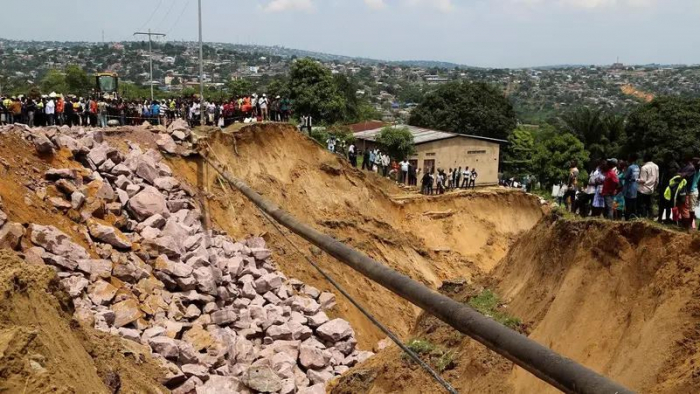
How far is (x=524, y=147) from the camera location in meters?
46.6

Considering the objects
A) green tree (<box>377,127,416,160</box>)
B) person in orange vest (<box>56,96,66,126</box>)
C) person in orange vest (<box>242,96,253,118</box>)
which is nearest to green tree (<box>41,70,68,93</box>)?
green tree (<box>377,127,416,160</box>)

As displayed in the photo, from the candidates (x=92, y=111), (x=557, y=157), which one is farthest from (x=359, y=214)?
(x=557, y=157)

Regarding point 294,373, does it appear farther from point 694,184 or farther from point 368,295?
point 694,184

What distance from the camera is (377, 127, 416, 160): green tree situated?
3528 centimetres

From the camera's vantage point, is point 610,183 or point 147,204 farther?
point 147,204

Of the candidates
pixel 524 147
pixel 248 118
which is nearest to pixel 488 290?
pixel 248 118

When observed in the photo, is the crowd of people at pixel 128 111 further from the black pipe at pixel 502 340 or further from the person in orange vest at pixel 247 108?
the black pipe at pixel 502 340

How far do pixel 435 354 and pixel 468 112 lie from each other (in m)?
44.1

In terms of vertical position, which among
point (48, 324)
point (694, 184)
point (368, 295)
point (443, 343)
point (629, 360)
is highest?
point (694, 184)

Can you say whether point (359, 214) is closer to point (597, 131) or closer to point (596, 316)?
point (596, 316)

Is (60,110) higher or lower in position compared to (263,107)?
lower

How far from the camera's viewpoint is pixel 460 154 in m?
38.9

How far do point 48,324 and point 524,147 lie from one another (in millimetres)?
43905

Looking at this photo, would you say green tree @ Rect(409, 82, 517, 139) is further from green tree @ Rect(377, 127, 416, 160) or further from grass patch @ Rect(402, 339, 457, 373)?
grass patch @ Rect(402, 339, 457, 373)
